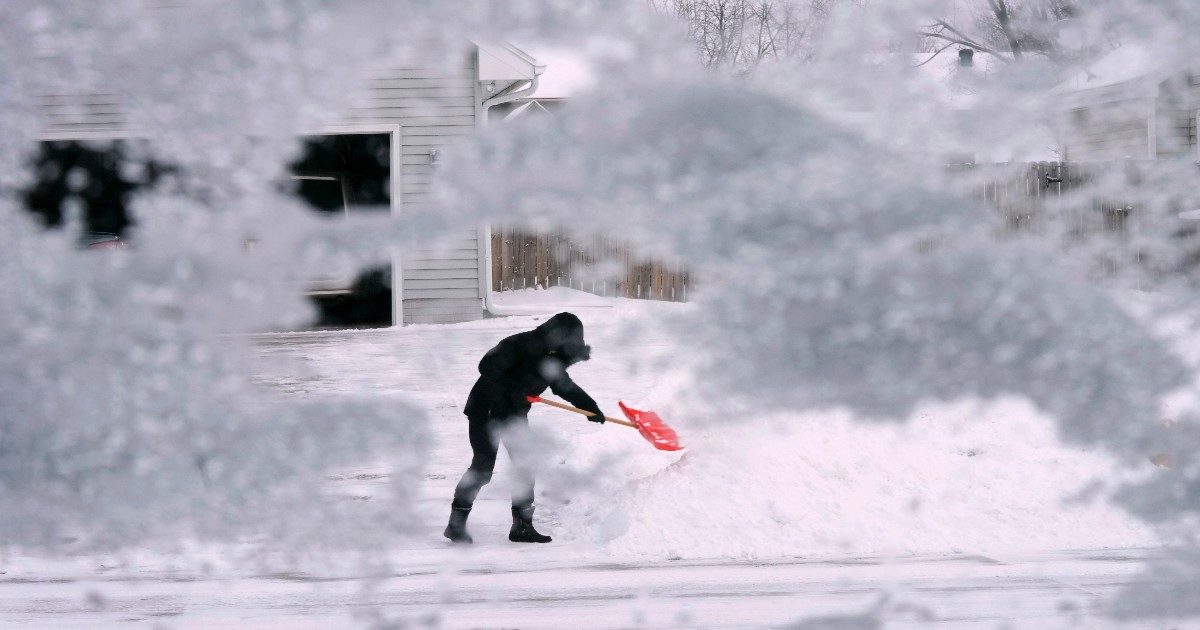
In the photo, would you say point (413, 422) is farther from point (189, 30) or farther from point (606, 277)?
point (189, 30)

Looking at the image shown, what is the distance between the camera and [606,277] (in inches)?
51.9

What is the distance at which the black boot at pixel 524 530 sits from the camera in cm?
443

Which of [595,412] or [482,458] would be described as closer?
[482,458]

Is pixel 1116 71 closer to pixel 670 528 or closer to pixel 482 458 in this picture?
pixel 482 458

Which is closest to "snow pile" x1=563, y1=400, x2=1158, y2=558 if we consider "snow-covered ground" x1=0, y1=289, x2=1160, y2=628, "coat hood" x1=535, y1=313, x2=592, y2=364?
"snow-covered ground" x1=0, y1=289, x2=1160, y2=628

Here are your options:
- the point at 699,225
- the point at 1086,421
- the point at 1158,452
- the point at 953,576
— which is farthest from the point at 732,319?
the point at 953,576

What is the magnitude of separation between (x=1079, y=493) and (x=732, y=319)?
0.68 metres

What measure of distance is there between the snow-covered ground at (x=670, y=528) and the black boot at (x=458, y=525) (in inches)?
3.0

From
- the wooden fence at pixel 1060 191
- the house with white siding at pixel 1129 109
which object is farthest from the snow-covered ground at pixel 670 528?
the house with white siding at pixel 1129 109

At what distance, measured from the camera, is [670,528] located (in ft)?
15.1

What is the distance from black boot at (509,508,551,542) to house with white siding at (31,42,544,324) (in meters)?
2.97

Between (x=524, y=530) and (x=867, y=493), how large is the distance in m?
1.63

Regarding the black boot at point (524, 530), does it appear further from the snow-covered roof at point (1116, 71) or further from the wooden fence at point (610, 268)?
the snow-covered roof at point (1116, 71)

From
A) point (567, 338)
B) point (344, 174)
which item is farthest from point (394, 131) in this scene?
point (567, 338)
